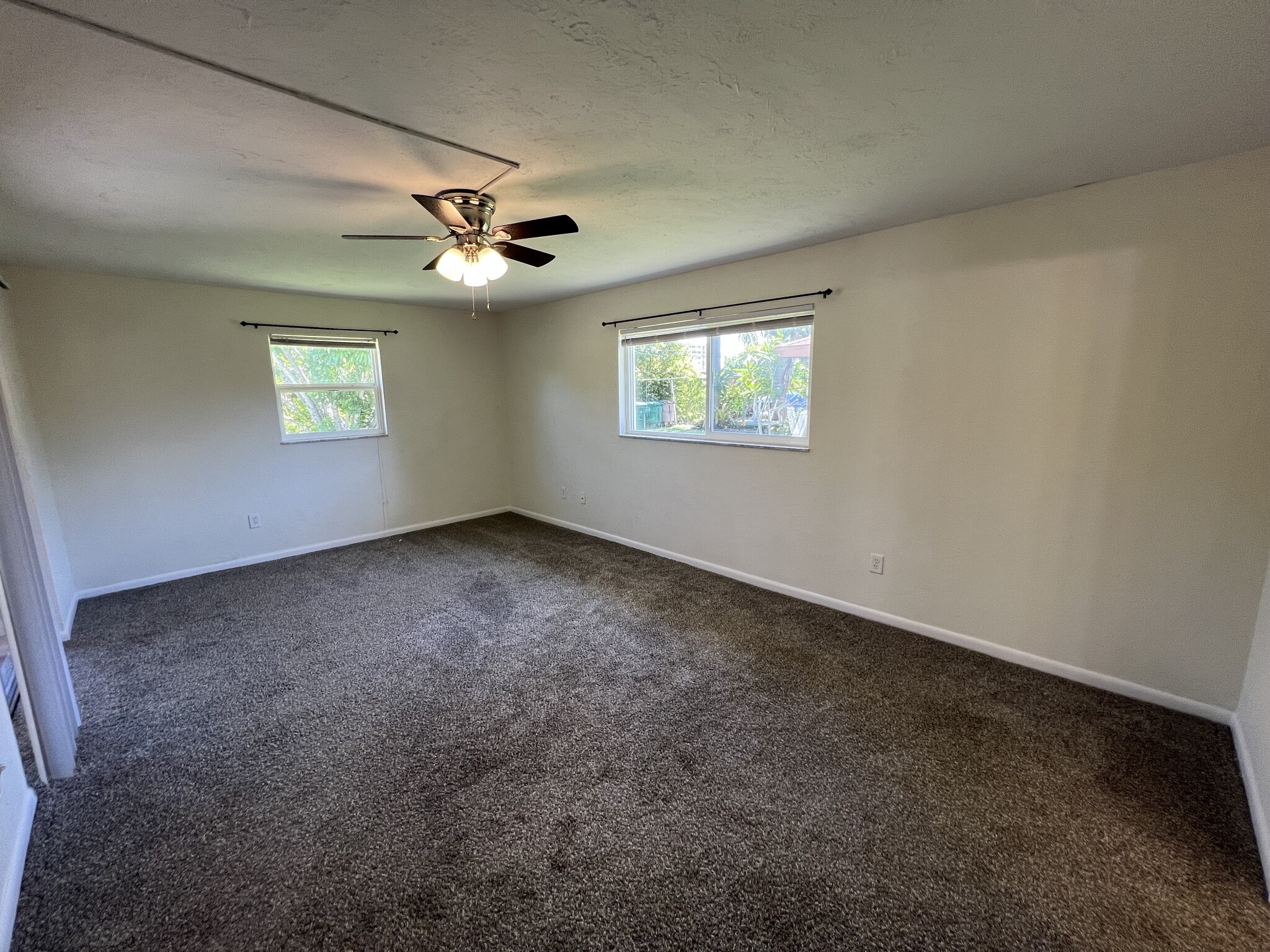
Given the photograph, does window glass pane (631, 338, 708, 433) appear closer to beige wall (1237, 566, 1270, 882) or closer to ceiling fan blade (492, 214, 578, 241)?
ceiling fan blade (492, 214, 578, 241)

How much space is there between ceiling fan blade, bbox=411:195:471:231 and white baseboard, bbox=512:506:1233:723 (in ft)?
9.20

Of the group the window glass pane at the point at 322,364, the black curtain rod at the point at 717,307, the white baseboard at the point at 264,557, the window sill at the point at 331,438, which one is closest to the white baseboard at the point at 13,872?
the white baseboard at the point at 264,557

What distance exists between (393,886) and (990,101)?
288 centimetres

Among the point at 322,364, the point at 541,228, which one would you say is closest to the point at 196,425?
the point at 322,364

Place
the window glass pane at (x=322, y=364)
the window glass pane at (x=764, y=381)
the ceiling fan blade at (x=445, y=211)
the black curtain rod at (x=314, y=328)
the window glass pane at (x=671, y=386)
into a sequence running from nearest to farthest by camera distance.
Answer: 1. the ceiling fan blade at (x=445, y=211)
2. the window glass pane at (x=764, y=381)
3. the window glass pane at (x=671, y=386)
4. the black curtain rod at (x=314, y=328)
5. the window glass pane at (x=322, y=364)

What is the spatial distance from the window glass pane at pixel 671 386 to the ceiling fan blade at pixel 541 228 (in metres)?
1.93

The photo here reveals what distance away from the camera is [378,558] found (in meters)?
4.19

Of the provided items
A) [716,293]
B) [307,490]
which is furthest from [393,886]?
[307,490]

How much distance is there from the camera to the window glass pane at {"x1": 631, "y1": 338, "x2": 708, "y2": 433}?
3.71 meters

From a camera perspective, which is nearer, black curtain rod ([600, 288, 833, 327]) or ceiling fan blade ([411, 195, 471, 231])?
ceiling fan blade ([411, 195, 471, 231])

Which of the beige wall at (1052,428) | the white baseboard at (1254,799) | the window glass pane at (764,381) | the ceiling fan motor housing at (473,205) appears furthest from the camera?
the window glass pane at (764,381)

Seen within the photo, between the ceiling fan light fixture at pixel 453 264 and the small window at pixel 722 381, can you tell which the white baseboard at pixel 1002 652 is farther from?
the ceiling fan light fixture at pixel 453 264

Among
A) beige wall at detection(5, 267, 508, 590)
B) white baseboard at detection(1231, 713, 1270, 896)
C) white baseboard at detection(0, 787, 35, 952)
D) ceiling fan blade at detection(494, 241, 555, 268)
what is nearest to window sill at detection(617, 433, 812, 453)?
ceiling fan blade at detection(494, 241, 555, 268)

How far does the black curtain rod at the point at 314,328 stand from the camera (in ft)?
12.7
